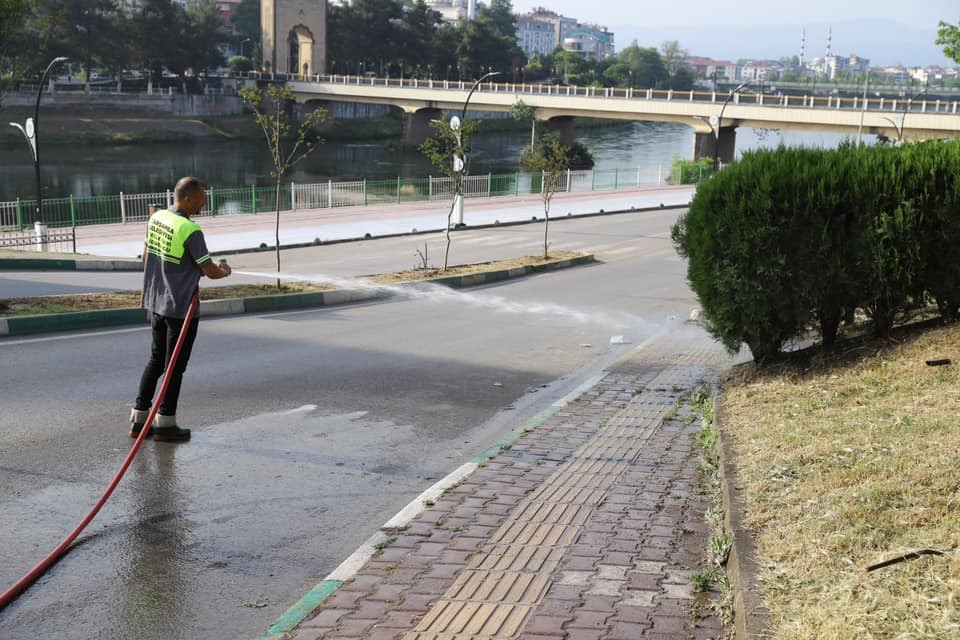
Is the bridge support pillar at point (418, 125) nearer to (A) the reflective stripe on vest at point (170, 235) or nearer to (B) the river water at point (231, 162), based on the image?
(B) the river water at point (231, 162)

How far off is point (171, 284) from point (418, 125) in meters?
82.8

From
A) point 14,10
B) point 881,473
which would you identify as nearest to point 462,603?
point 881,473

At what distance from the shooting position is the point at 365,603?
439cm

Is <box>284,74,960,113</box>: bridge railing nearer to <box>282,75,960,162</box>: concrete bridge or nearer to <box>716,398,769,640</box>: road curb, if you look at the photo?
<box>282,75,960,162</box>: concrete bridge

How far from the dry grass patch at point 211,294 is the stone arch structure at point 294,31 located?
88.7 meters

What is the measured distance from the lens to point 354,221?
1272 inches

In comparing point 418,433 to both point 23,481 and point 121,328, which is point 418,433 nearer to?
point 23,481

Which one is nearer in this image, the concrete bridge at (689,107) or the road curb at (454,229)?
the road curb at (454,229)

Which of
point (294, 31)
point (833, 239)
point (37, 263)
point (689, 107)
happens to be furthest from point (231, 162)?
point (833, 239)

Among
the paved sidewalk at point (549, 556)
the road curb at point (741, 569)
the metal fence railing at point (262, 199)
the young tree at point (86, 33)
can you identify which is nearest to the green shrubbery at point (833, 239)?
the paved sidewalk at point (549, 556)

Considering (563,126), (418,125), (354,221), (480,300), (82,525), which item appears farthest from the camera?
(418,125)

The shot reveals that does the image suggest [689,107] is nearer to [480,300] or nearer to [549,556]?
[480,300]

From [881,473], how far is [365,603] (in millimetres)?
2751

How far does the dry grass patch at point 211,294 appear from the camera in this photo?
37.0ft
